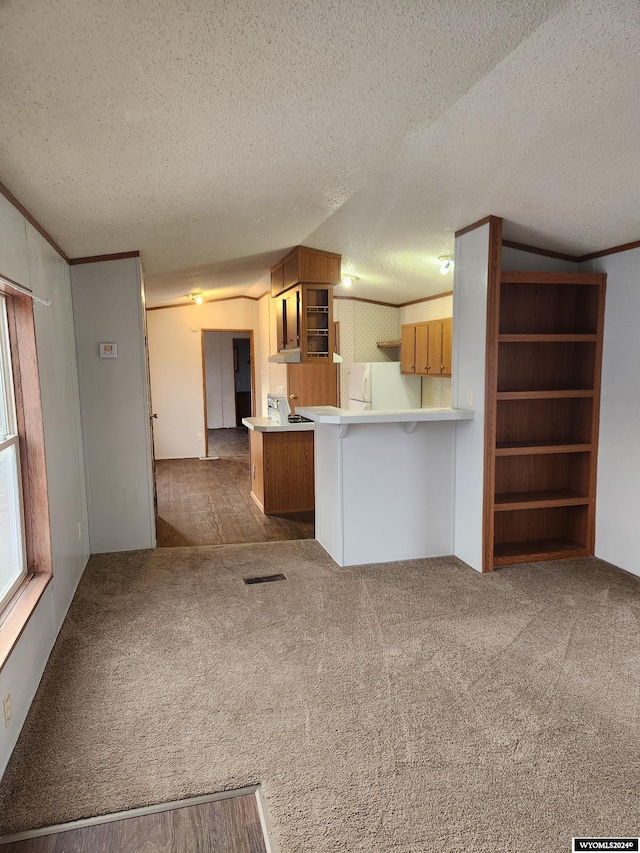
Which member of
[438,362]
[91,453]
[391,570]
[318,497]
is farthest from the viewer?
[438,362]

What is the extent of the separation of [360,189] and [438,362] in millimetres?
3126

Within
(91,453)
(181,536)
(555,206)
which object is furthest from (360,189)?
(181,536)

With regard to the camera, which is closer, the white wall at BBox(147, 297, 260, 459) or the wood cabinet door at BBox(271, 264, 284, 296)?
the wood cabinet door at BBox(271, 264, 284, 296)

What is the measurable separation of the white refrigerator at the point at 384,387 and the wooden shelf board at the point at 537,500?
126 inches

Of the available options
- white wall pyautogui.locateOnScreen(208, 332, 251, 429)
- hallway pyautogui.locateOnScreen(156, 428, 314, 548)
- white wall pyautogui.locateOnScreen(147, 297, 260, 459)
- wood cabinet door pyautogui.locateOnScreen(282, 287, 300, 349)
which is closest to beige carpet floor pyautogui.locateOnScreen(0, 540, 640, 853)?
hallway pyautogui.locateOnScreen(156, 428, 314, 548)

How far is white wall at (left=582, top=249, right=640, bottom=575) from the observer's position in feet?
11.7

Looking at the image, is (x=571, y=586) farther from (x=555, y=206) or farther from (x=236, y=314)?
(x=236, y=314)

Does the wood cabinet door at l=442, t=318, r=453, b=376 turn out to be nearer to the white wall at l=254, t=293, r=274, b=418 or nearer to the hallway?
the hallway

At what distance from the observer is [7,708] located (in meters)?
1.97

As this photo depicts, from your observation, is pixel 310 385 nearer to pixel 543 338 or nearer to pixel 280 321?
pixel 280 321

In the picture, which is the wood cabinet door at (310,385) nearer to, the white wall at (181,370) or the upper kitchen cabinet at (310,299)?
the upper kitchen cabinet at (310,299)

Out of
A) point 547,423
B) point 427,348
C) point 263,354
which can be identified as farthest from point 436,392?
point 547,423

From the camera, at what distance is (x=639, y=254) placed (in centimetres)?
349

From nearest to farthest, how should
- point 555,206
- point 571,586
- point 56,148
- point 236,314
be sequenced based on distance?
point 56,148 → point 555,206 → point 571,586 → point 236,314
